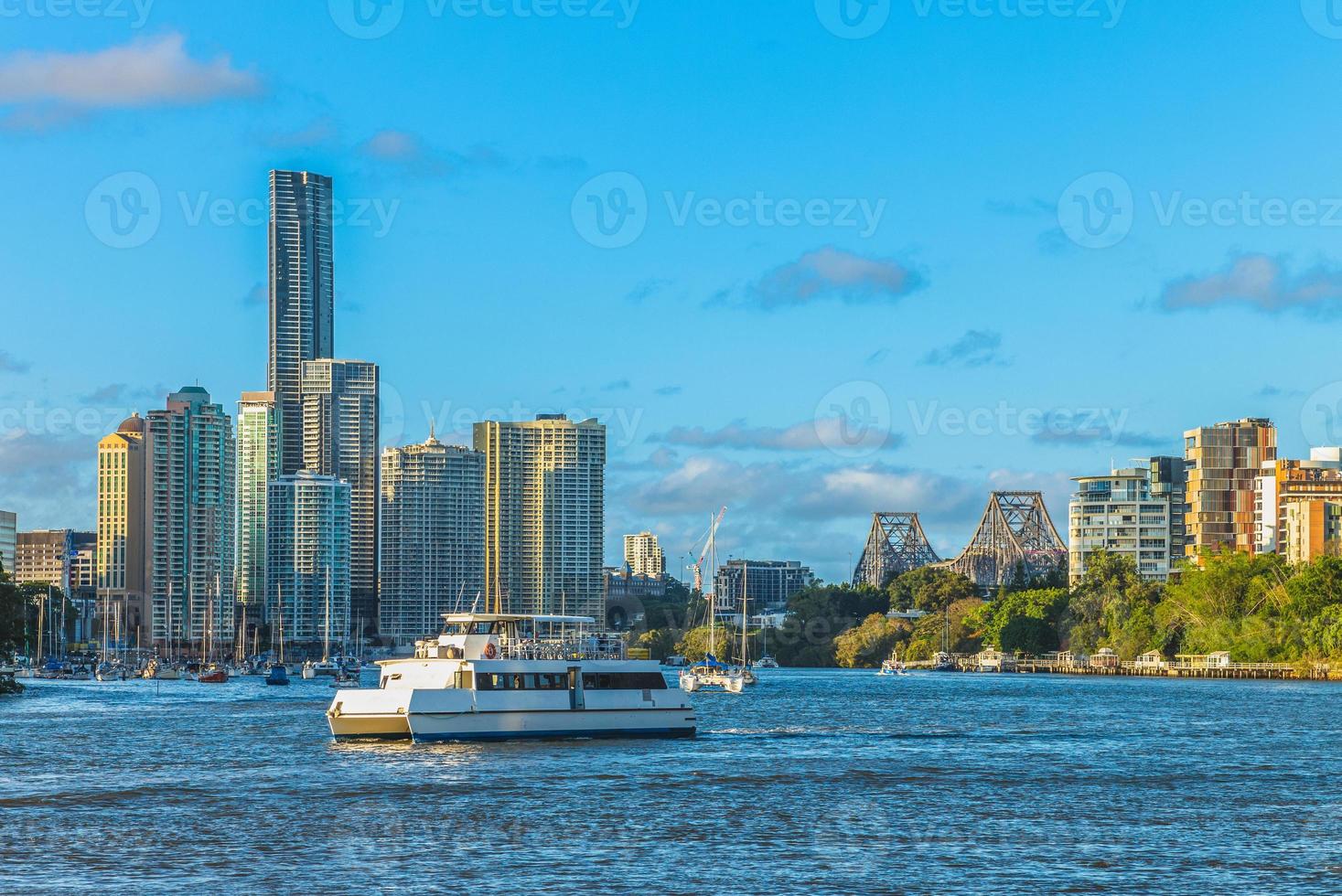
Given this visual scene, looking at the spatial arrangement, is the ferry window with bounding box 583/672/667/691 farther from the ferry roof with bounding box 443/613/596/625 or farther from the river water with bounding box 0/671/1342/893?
the ferry roof with bounding box 443/613/596/625

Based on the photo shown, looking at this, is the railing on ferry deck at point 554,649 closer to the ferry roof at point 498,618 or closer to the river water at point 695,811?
the ferry roof at point 498,618

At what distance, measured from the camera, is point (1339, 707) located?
120812 millimetres

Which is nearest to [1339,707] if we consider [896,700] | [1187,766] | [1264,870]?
[896,700]

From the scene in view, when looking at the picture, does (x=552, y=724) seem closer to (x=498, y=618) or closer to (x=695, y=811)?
(x=498, y=618)

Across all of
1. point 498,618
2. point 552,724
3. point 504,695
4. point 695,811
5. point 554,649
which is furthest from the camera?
point 554,649

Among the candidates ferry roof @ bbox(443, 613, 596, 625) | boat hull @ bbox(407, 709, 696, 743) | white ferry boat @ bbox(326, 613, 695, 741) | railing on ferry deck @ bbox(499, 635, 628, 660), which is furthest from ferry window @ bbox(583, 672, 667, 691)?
ferry roof @ bbox(443, 613, 596, 625)

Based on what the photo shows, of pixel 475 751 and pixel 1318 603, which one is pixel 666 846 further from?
pixel 1318 603

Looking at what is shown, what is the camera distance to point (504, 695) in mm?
78500

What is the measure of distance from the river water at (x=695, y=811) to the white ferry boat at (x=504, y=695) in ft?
3.22

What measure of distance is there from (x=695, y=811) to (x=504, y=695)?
22.4m

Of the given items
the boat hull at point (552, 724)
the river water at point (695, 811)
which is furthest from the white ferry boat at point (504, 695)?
the river water at point (695, 811)

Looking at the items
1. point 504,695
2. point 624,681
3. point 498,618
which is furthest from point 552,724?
point 498,618

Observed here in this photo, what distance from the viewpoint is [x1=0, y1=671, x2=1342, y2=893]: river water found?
45.2 meters

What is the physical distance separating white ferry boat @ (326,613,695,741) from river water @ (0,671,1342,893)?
3.22ft
